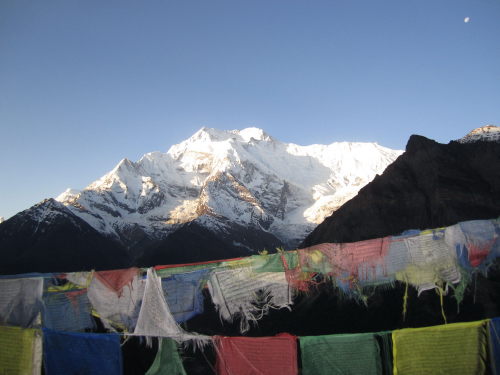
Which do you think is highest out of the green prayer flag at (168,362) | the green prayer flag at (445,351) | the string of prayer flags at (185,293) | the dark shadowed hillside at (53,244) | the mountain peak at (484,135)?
the mountain peak at (484,135)

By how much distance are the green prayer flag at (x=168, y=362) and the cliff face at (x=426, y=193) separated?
47906mm

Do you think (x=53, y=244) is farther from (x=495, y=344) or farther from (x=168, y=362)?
(x=495, y=344)

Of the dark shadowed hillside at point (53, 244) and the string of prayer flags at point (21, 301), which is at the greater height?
the dark shadowed hillside at point (53, 244)

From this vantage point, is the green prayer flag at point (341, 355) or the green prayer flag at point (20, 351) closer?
the green prayer flag at point (341, 355)

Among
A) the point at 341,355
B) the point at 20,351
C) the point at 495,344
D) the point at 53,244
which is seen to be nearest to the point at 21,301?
the point at 20,351

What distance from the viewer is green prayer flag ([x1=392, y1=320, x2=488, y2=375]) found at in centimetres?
692

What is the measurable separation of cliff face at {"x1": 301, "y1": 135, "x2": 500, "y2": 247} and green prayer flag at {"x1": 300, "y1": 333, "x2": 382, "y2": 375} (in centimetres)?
4661

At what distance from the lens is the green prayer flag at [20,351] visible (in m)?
8.96

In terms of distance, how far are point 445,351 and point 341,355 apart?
6.10 ft

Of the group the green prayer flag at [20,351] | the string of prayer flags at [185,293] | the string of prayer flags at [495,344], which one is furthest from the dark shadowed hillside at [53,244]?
the string of prayer flags at [495,344]

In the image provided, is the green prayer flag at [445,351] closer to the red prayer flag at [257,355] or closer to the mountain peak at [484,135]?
the red prayer flag at [257,355]

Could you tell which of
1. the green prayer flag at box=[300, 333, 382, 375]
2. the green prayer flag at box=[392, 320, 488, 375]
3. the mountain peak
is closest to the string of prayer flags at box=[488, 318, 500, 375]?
the green prayer flag at box=[392, 320, 488, 375]

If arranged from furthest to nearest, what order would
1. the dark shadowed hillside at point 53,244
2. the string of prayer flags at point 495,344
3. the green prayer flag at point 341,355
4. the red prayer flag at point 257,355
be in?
1. the dark shadowed hillside at point 53,244
2. the red prayer flag at point 257,355
3. the green prayer flag at point 341,355
4. the string of prayer flags at point 495,344

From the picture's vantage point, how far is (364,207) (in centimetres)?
6359
